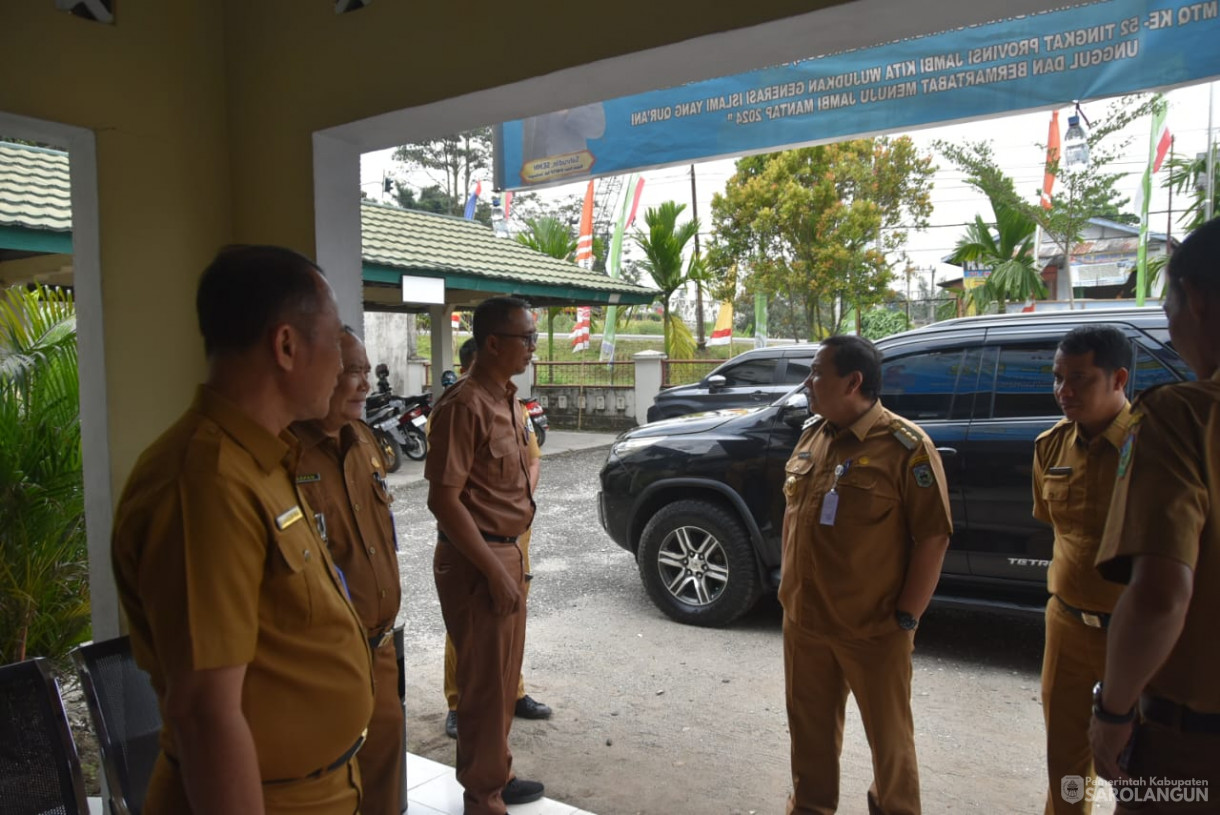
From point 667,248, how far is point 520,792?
1520cm

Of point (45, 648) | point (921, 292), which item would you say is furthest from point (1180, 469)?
point (921, 292)

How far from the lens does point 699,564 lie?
530 centimetres

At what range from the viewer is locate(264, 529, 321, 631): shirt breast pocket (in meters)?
1.34

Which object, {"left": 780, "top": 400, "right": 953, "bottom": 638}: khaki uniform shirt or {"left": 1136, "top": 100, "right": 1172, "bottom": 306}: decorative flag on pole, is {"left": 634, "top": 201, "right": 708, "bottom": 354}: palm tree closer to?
{"left": 1136, "top": 100, "right": 1172, "bottom": 306}: decorative flag on pole

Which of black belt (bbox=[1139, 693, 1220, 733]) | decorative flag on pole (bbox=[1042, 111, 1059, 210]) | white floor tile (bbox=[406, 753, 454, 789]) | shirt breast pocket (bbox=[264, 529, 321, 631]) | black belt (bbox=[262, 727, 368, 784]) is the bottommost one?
white floor tile (bbox=[406, 753, 454, 789])

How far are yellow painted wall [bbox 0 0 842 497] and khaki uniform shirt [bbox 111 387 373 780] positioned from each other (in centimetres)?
154

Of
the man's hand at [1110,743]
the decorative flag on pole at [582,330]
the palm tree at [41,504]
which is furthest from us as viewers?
the decorative flag on pole at [582,330]

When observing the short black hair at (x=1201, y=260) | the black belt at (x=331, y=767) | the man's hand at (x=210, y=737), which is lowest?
the black belt at (x=331, y=767)

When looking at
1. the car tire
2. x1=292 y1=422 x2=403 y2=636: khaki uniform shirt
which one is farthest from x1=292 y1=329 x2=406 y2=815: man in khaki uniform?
the car tire

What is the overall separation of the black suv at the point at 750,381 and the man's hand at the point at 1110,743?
9.31m

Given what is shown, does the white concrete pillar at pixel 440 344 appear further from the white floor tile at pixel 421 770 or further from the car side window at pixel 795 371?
the white floor tile at pixel 421 770

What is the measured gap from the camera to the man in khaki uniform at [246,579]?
3.99ft

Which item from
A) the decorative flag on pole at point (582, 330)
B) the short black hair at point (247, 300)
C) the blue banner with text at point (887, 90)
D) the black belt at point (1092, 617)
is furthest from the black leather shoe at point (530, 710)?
the decorative flag on pole at point (582, 330)

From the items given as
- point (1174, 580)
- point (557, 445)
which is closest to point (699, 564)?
point (1174, 580)
